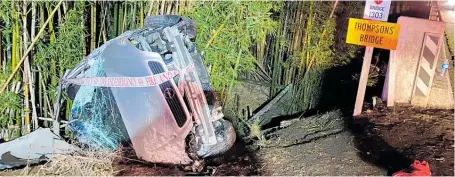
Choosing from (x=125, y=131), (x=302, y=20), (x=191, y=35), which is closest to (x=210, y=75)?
(x=191, y=35)

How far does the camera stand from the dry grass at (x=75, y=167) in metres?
3.73

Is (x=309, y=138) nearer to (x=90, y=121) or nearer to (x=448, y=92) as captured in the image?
(x=448, y=92)

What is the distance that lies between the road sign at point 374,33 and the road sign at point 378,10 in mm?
51

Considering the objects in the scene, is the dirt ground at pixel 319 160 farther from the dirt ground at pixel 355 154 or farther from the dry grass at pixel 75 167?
the dry grass at pixel 75 167

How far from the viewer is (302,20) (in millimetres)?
5465

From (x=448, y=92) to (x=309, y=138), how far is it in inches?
71.4

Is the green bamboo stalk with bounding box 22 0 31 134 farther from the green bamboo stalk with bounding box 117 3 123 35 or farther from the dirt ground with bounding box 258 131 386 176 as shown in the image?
the dirt ground with bounding box 258 131 386 176

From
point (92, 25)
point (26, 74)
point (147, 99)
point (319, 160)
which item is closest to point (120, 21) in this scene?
point (92, 25)

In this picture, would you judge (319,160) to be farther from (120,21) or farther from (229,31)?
(120,21)

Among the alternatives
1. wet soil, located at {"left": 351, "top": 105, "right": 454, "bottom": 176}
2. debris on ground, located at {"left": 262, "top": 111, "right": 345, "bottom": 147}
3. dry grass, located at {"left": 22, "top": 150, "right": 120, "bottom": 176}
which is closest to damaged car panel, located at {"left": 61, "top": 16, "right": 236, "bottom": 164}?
dry grass, located at {"left": 22, "top": 150, "right": 120, "bottom": 176}

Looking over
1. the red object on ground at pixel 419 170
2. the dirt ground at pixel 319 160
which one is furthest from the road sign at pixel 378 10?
the red object on ground at pixel 419 170

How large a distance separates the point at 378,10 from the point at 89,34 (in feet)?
9.09

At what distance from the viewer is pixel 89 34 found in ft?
14.1

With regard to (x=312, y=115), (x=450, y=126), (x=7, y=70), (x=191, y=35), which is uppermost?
(x=191, y=35)
